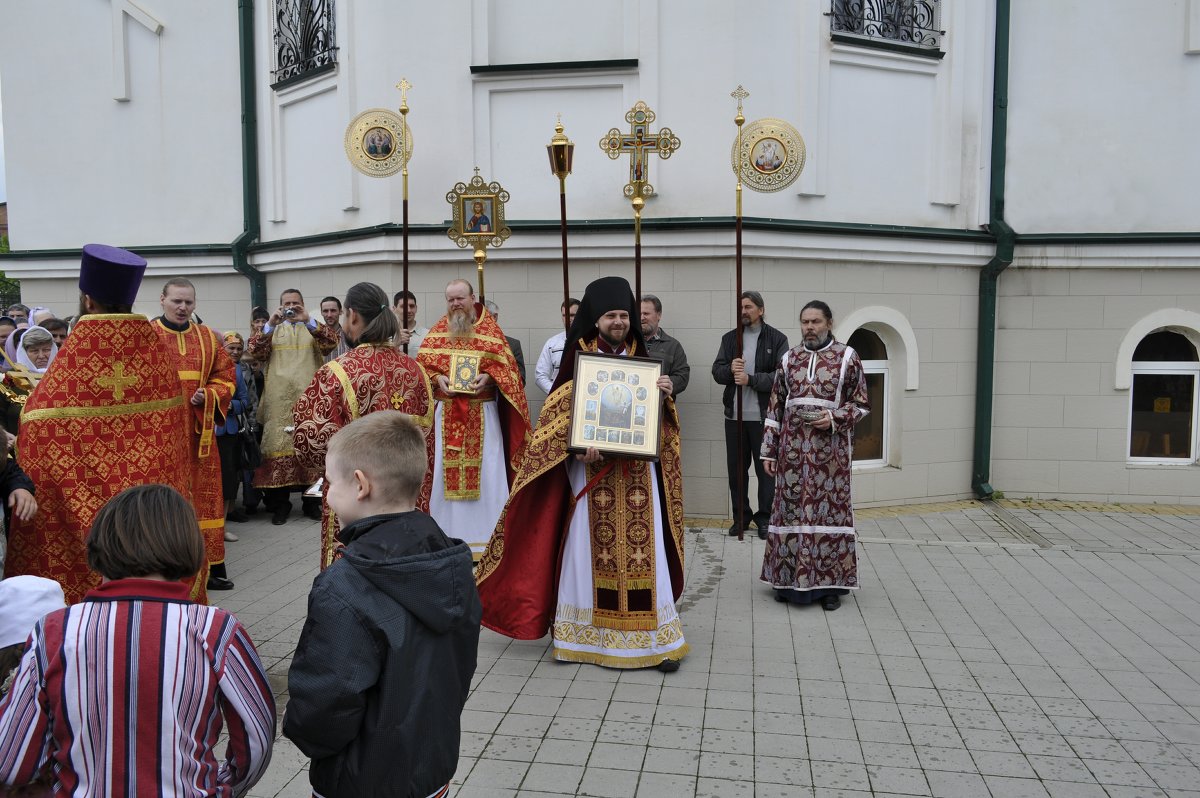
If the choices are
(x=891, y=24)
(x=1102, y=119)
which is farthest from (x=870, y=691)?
(x=1102, y=119)

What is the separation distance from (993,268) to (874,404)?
185cm

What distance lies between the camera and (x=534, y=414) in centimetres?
870

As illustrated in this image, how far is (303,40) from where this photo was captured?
9.41 m

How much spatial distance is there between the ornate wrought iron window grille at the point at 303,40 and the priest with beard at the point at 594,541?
18.0 ft

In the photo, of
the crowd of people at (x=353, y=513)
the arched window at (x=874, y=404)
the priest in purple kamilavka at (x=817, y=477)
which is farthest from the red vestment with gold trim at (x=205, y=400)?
the arched window at (x=874, y=404)

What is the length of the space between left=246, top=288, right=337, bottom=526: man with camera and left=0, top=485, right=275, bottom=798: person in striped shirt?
6.35 m

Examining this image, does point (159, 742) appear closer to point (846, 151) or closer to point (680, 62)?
point (680, 62)

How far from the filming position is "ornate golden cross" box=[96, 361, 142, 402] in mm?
3701

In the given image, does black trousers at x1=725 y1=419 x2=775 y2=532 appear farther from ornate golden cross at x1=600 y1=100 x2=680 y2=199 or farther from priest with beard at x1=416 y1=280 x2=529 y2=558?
ornate golden cross at x1=600 y1=100 x2=680 y2=199

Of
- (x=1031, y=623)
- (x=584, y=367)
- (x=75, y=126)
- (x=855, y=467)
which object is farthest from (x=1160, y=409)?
(x=75, y=126)

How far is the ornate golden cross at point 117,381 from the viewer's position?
3701 mm

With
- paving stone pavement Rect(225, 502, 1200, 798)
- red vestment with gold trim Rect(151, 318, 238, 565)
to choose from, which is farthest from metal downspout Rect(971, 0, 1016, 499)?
red vestment with gold trim Rect(151, 318, 238, 565)

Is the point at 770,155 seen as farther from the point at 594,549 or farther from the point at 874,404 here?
the point at 594,549

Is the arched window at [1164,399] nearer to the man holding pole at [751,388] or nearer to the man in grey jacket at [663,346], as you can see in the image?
the man holding pole at [751,388]
